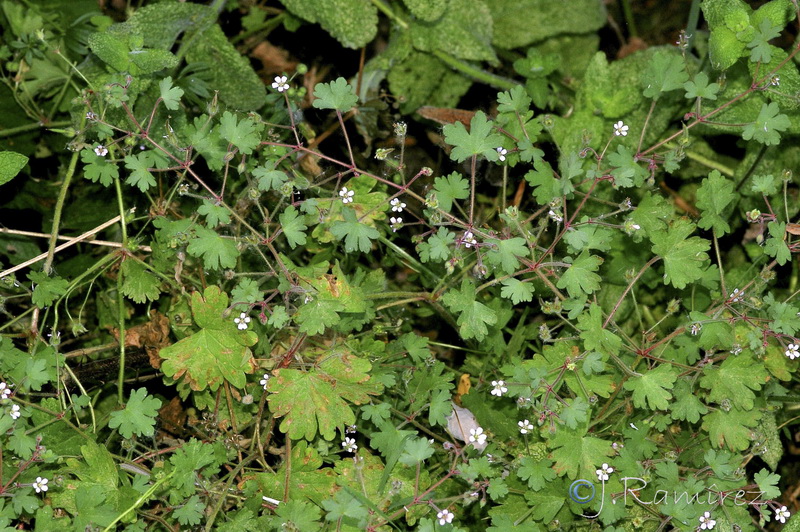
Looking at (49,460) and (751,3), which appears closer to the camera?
(49,460)

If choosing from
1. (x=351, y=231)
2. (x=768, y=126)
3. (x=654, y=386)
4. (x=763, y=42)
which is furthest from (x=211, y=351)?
(x=763, y=42)

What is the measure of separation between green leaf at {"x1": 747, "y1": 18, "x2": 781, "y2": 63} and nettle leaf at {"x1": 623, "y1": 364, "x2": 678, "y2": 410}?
134cm

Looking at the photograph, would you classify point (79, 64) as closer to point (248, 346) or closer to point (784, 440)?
point (248, 346)

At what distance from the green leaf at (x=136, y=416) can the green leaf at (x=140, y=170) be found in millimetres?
834

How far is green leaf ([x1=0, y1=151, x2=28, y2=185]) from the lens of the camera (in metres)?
3.15

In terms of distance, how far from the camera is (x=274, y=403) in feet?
9.82

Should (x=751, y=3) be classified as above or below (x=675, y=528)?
above

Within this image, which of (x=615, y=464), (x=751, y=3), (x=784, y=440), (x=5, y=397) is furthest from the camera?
(x=751, y=3)

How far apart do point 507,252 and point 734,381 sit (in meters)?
1.06

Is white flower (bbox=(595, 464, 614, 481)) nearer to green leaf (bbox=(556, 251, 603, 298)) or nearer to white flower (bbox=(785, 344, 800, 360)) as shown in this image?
green leaf (bbox=(556, 251, 603, 298))

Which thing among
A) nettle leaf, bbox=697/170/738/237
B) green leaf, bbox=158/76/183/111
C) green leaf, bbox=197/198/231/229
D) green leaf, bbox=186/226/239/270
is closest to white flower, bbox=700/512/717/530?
nettle leaf, bbox=697/170/738/237

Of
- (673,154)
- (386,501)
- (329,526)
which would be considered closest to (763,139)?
(673,154)

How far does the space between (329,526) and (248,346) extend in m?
0.77

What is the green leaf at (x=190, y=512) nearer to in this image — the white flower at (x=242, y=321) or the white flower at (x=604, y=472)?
the white flower at (x=242, y=321)
